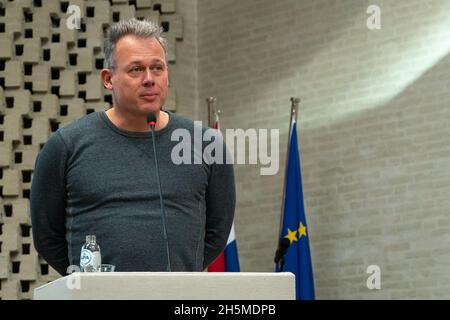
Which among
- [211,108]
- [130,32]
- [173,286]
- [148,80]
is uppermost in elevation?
[211,108]

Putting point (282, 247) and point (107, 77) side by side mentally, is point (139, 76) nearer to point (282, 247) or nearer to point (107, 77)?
point (107, 77)

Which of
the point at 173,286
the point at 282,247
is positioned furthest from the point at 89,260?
the point at 282,247

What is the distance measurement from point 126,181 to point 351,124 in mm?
5900

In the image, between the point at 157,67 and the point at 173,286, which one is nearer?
the point at 173,286

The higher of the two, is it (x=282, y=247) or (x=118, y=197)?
(x=118, y=197)

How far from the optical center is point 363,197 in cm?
883

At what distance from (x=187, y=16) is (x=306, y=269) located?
3017 mm

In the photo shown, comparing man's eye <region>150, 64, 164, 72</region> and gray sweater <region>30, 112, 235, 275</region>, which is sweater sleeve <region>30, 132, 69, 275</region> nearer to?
gray sweater <region>30, 112, 235, 275</region>

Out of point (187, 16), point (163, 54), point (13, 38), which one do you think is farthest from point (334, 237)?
point (163, 54)

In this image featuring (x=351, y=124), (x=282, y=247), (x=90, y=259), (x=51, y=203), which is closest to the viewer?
(x=90, y=259)

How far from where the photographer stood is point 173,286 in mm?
2574

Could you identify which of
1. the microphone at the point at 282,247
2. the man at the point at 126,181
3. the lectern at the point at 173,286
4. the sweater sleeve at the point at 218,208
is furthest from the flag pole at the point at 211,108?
the lectern at the point at 173,286

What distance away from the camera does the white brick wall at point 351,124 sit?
334 inches

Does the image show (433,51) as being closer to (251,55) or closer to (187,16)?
(251,55)
